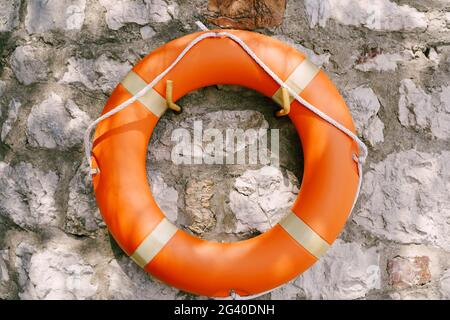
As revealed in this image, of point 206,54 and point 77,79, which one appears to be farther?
point 77,79

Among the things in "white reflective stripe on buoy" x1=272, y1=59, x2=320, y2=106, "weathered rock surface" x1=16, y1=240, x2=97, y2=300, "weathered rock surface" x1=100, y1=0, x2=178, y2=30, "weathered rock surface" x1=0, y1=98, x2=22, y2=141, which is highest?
"weathered rock surface" x1=100, y1=0, x2=178, y2=30

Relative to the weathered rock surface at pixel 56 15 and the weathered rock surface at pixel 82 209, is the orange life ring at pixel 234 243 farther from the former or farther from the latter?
the weathered rock surface at pixel 56 15

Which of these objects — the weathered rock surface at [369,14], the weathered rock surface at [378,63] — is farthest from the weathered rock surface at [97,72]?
the weathered rock surface at [378,63]

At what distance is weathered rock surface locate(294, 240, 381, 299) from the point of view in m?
1.41

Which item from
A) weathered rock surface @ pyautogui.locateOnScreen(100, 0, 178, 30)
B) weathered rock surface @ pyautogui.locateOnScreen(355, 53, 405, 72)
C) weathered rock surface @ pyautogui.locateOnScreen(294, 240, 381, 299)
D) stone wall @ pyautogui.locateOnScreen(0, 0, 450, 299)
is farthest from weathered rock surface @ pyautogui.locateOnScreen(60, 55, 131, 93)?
weathered rock surface @ pyautogui.locateOnScreen(294, 240, 381, 299)

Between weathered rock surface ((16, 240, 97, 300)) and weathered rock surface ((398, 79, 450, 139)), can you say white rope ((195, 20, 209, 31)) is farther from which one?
weathered rock surface ((16, 240, 97, 300))

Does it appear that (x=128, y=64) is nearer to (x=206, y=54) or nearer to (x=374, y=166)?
(x=206, y=54)

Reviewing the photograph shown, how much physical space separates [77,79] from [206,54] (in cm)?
39

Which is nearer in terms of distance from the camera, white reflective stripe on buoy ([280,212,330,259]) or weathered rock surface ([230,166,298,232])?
white reflective stripe on buoy ([280,212,330,259])

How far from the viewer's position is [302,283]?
1.41 meters

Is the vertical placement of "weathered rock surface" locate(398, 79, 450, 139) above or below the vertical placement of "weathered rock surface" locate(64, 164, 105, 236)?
above

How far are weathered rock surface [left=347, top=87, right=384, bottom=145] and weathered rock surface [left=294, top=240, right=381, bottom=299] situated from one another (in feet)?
0.99

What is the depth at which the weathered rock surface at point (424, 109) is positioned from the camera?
1.42 m
